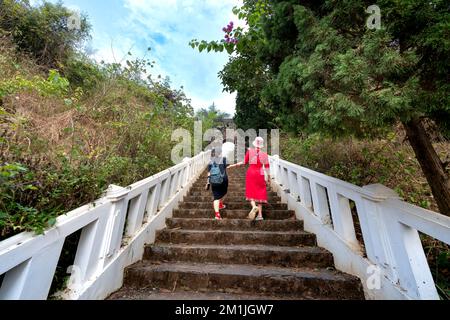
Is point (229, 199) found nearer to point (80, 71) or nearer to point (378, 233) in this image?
point (378, 233)

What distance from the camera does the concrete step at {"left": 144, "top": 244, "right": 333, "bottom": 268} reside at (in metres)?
2.70

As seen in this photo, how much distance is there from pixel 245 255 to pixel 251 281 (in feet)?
1.53

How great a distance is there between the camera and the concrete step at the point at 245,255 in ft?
8.87

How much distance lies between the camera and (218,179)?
13.4 ft

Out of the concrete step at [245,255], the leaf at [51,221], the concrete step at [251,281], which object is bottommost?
the concrete step at [251,281]

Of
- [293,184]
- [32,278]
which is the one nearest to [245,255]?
[293,184]

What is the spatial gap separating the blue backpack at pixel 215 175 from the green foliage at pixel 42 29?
562 cm

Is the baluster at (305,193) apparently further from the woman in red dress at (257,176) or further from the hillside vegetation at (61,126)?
the hillside vegetation at (61,126)

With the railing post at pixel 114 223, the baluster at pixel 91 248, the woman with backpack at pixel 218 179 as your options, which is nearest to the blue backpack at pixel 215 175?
the woman with backpack at pixel 218 179

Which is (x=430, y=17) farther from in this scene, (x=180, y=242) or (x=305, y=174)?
(x=180, y=242)

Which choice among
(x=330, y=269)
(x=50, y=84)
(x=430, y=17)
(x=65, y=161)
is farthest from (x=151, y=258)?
(x=430, y=17)

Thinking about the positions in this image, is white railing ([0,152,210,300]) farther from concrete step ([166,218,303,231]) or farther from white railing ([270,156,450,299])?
white railing ([270,156,450,299])

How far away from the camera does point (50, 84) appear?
3.39 m

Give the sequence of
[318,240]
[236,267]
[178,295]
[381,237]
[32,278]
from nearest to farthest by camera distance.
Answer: [32,278] < [381,237] < [178,295] < [236,267] < [318,240]
